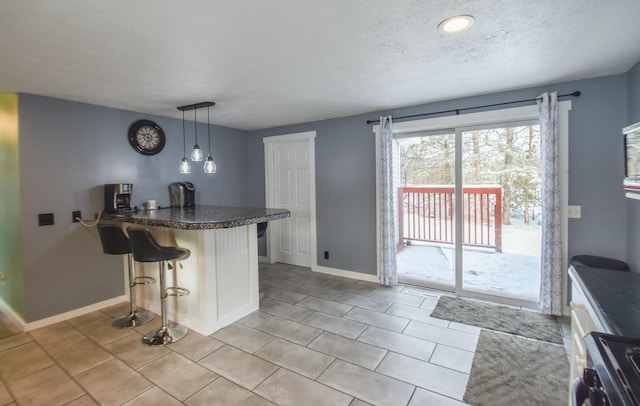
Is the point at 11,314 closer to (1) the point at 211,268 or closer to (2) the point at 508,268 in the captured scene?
(1) the point at 211,268

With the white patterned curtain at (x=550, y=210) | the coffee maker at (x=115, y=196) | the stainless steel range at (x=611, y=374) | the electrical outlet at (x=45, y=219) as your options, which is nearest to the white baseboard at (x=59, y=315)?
the electrical outlet at (x=45, y=219)

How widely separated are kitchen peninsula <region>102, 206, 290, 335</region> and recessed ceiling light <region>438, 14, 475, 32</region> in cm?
198

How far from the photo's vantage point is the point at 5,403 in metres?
1.94

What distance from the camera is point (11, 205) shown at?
119 inches

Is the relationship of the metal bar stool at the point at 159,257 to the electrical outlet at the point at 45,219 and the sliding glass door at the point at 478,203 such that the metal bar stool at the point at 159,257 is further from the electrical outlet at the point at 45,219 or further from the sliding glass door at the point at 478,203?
the sliding glass door at the point at 478,203

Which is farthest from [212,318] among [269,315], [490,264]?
[490,264]

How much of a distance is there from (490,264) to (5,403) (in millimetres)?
4360

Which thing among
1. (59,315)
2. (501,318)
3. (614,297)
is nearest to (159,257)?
(59,315)

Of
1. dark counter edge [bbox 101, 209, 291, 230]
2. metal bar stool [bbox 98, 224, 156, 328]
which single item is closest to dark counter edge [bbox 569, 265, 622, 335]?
dark counter edge [bbox 101, 209, 291, 230]

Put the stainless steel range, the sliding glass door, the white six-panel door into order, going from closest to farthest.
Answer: the stainless steel range → the sliding glass door → the white six-panel door

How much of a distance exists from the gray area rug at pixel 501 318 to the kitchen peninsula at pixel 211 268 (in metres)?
1.98

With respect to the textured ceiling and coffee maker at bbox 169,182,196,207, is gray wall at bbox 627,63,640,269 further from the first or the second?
coffee maker at bbox 169,182,196,207

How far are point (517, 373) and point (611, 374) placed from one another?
1626mm

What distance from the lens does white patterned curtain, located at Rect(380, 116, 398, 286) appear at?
376cm
